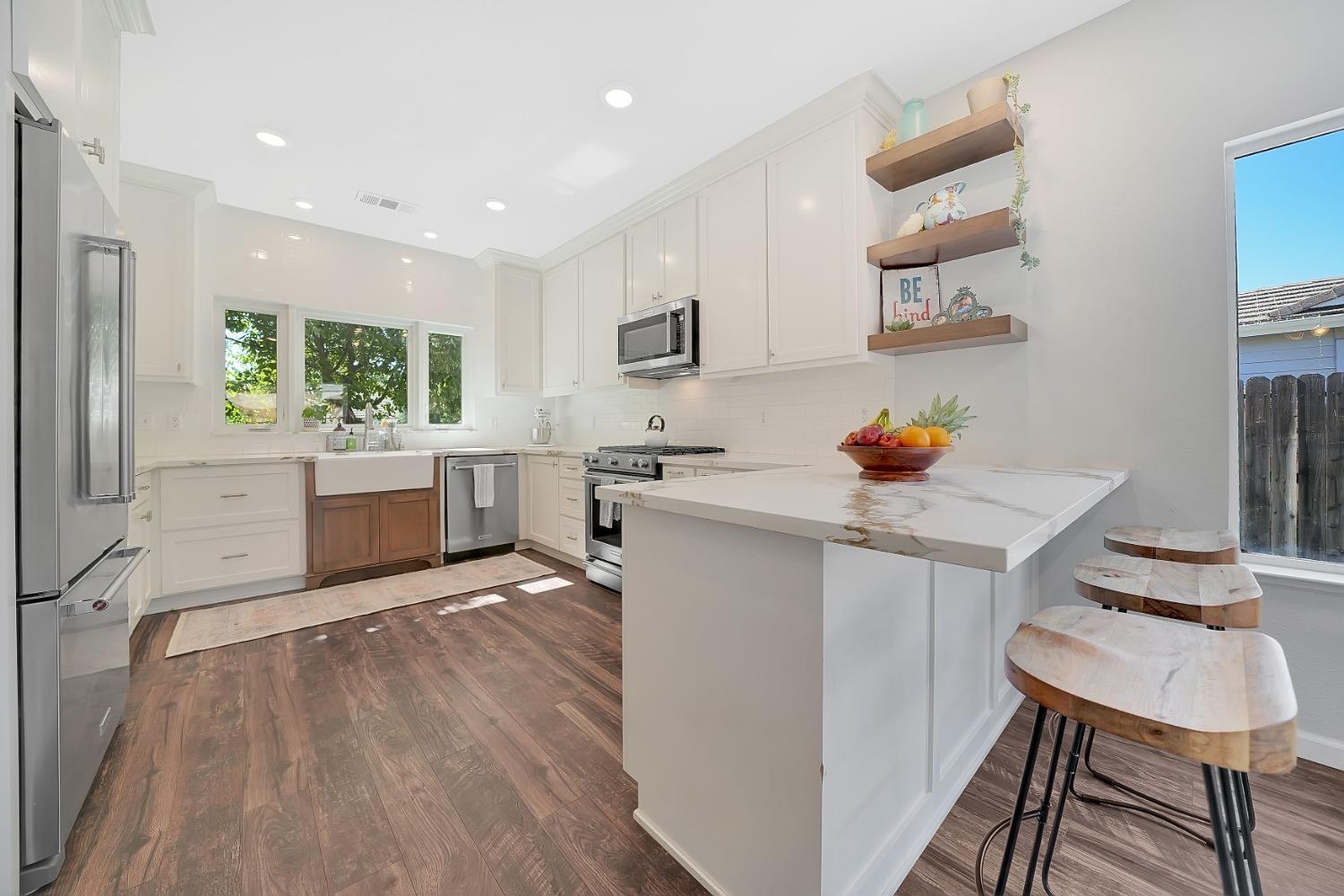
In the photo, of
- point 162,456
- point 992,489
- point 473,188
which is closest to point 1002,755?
point 992,489

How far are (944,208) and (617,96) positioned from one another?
63.7 inches

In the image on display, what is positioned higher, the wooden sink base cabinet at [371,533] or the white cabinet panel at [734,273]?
the white cabinet panel at [734,273]

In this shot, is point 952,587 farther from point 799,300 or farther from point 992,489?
point 799,300

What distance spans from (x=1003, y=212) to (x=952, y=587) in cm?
159

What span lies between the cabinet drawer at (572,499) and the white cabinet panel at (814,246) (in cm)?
184

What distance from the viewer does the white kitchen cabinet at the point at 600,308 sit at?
3.97 metres

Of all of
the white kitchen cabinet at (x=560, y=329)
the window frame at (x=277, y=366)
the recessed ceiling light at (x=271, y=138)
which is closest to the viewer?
the recessed ceiling light at (x=271, y=138)

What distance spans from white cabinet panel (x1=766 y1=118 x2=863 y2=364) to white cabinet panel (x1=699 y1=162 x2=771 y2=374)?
85 mm

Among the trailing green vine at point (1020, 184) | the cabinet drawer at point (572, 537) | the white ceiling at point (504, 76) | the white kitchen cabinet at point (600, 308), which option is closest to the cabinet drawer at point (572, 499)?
the cabinet drawer at point (572, 537)

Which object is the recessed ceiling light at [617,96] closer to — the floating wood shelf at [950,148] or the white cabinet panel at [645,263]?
the white cabinet panel at [645,263]

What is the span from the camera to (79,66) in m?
1.61

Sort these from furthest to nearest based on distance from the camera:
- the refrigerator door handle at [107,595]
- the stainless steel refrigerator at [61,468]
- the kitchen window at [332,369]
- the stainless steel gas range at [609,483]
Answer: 1. the kitchen window at [332,369]
2. the stainless steel gas range at [609,483]
3. the refrigerator door handle at [107,595]
4. the stainless steel refrigerator at [61,468]

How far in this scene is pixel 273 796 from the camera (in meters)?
1.54

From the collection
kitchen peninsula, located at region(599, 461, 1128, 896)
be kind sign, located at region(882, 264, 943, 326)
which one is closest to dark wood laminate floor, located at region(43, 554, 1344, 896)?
kitchen peninsula, located at region(599, 461, 1128, 896)
